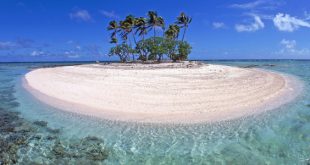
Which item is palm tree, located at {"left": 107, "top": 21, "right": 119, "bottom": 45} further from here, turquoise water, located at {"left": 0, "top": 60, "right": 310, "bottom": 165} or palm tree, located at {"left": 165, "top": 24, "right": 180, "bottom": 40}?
turquoise water, located at {"left": 0, "top": 60, "right": 310, "bottom": 165}

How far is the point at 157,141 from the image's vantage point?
374 inches

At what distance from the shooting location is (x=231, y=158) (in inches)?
319

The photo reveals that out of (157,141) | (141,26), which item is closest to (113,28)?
(141,26)

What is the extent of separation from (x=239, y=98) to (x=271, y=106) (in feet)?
6.40

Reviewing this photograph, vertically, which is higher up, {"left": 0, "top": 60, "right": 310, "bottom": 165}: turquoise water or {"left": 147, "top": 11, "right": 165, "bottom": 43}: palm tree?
{"left": 147, "top": 11, "right": 165, "bottom": 43}: palm tree

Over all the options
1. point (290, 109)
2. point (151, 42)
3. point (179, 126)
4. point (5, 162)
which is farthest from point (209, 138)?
point (151, 42)

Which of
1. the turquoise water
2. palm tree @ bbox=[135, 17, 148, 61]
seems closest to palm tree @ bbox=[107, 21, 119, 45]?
palm tree @ bbox=[135, 17, 148, 61]

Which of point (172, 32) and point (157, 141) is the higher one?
point (172, 32)

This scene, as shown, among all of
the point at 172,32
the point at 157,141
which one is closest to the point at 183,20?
the point at 172,32

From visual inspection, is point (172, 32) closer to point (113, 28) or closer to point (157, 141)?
point (113, 28)

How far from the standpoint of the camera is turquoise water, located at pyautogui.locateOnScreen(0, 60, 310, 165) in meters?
8.10

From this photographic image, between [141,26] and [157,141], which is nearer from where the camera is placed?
[157,141]

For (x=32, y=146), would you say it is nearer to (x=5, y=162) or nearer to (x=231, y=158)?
(x=5, y=162)

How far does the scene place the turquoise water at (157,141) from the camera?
8102mm
